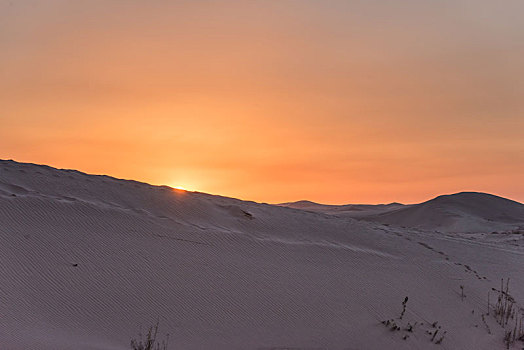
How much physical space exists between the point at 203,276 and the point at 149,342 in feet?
7.94

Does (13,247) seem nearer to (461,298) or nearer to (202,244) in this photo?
(202,244)

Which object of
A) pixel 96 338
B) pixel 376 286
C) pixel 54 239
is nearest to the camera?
pixel 96 338

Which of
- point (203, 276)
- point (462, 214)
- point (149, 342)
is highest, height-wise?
point (462, 214)

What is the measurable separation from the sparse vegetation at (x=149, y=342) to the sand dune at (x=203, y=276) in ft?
0.36

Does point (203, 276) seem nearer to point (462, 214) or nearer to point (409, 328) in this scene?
point (409, 328)

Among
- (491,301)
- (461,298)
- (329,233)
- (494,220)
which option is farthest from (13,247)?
(494,220)

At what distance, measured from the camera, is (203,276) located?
795cm

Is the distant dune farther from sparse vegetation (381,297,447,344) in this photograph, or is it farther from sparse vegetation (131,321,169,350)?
sparse vegetation (131,321,169,350)

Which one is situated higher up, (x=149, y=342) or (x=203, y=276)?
(x=203, y=276)

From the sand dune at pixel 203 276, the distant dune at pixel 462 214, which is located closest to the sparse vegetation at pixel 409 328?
the sand dune at pixel 203 276

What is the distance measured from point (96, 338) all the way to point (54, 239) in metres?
Result: 2.63

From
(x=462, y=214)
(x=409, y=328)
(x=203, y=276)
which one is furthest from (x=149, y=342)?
(x=462, y=214)

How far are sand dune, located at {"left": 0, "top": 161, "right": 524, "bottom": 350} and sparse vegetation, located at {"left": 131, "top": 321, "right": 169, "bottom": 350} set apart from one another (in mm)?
111

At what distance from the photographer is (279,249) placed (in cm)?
970
